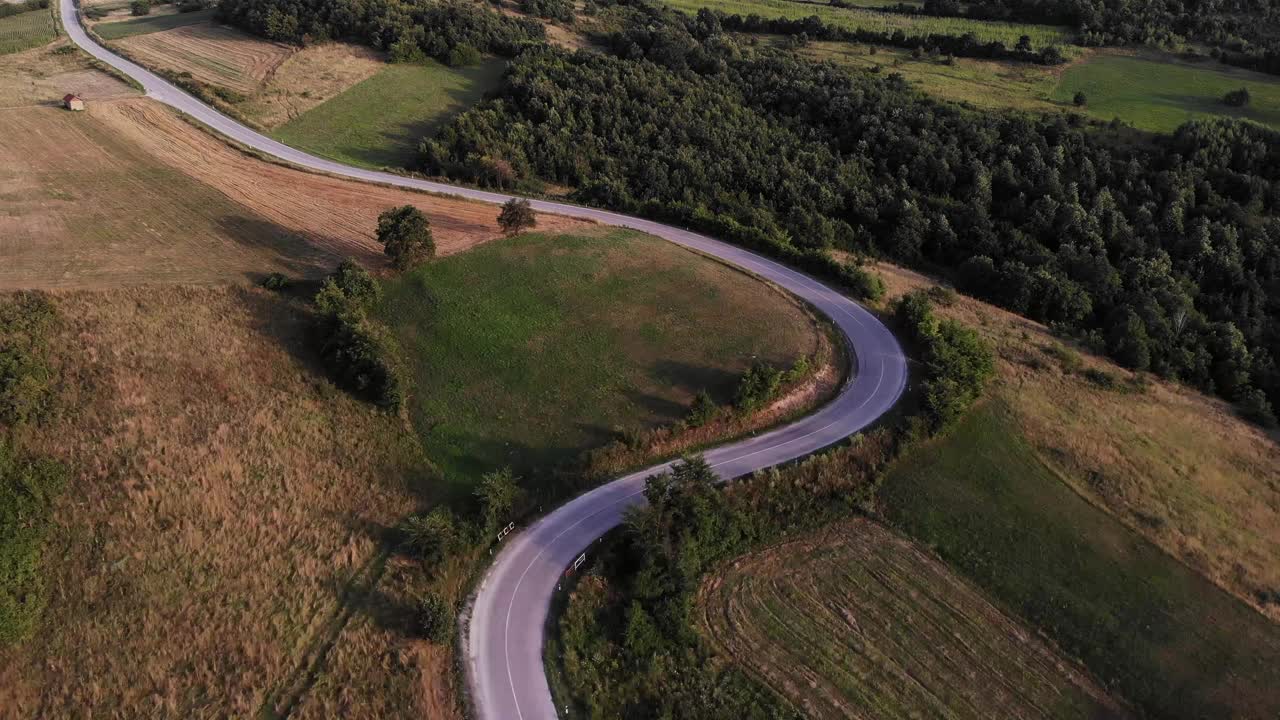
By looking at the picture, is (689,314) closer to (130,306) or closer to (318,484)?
(318,484)

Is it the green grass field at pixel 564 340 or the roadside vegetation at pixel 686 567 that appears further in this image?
the green grass field at pixel 564 340

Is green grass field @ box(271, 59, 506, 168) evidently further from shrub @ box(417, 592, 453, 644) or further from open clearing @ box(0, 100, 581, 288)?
shrub @ box(417, 592, 453, 644)

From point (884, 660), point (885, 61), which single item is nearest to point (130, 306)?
point (884, 660)

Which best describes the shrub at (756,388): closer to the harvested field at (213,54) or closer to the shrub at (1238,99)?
the shrub at (1238,99)

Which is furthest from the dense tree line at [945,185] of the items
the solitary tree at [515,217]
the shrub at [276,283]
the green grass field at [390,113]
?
the shrub at [276,283]

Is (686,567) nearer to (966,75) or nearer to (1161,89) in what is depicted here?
(966,75)

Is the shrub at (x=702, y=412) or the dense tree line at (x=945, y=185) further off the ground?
the dense tree line at (x=945, y=185)

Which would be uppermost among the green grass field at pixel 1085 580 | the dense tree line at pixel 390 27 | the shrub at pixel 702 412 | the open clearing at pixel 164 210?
the dense tree line at pixel 390 27
